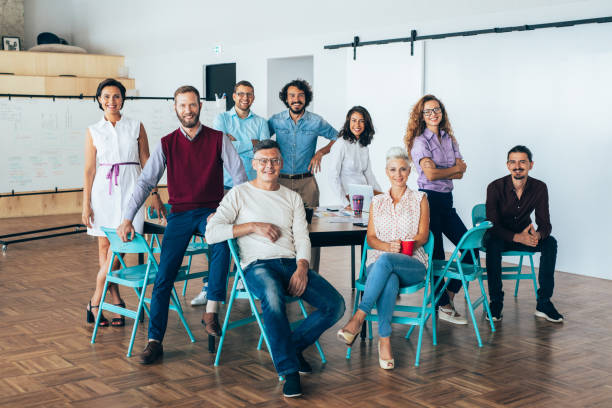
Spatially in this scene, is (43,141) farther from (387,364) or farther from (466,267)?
(387,364)

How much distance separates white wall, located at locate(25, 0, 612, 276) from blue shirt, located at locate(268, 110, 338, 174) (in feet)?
8.01

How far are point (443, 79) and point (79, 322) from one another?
4.84m

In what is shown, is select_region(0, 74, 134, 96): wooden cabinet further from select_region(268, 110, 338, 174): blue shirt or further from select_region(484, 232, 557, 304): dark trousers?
select_region(484, 232, 557, 304): dark trousers

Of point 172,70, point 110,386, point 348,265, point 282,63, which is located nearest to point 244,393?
point 110,386

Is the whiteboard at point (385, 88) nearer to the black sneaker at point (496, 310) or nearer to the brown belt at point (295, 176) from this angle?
the brown belt at point (295, 176)

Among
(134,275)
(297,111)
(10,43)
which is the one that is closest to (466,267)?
(297,111)

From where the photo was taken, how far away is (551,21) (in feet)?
23.2

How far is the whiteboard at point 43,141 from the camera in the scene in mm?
9305

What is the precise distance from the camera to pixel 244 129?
620 centimetres

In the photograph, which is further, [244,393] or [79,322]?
[79,322]

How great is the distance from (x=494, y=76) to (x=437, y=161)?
2.79 m

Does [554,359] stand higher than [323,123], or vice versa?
[323,123]

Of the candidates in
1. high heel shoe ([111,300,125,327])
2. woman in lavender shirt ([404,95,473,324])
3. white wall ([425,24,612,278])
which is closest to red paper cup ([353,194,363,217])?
woman in lavender shirt ([404,95,473,324])

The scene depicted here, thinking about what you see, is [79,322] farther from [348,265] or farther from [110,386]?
[348,265]
